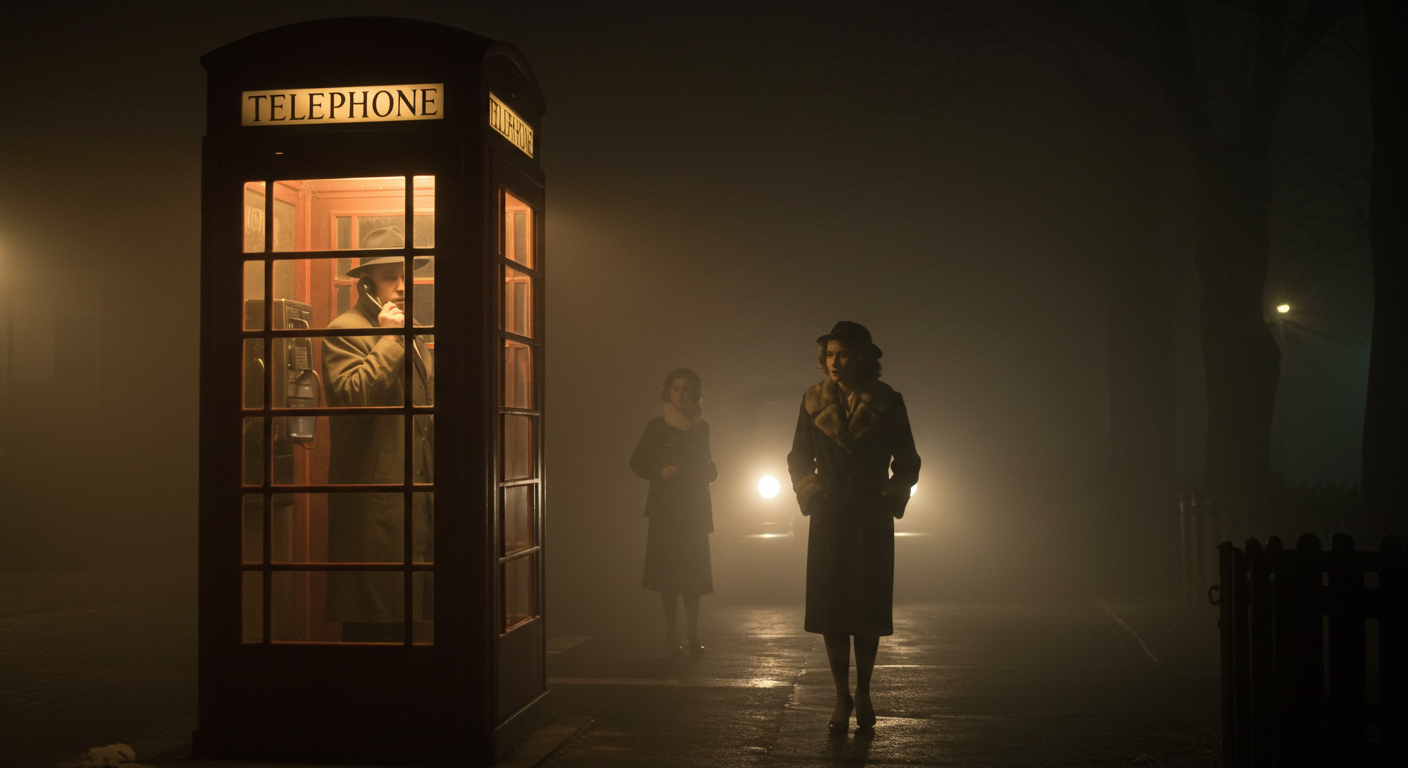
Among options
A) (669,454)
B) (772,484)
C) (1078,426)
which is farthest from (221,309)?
(1078,426)

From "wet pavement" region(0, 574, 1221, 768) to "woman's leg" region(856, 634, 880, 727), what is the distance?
0.12m

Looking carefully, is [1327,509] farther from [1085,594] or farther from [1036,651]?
[1036,651]

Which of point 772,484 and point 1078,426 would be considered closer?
point 772,484

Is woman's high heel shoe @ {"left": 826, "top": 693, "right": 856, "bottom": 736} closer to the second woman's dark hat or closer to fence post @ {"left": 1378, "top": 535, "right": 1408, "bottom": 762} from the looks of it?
the second woman's dark hat

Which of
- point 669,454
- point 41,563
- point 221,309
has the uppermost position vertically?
point 221,309

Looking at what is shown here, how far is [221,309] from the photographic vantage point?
19.4 feet

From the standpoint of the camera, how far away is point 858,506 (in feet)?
21.5

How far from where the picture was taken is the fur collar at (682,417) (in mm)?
9695

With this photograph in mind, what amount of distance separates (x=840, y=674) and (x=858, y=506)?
0.82m

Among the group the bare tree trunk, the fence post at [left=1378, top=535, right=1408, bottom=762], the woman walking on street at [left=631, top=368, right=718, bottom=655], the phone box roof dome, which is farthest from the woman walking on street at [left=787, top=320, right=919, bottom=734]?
the bare tree trunk

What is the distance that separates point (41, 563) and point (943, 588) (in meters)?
13.8

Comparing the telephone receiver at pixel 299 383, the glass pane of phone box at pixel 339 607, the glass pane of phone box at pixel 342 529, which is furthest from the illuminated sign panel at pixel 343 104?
the glass pane of phone box at pixel 339 607

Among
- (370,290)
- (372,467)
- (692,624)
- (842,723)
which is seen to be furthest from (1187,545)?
(370,290)

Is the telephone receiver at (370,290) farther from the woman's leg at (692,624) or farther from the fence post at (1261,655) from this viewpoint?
the woman's leg at (692,624)
